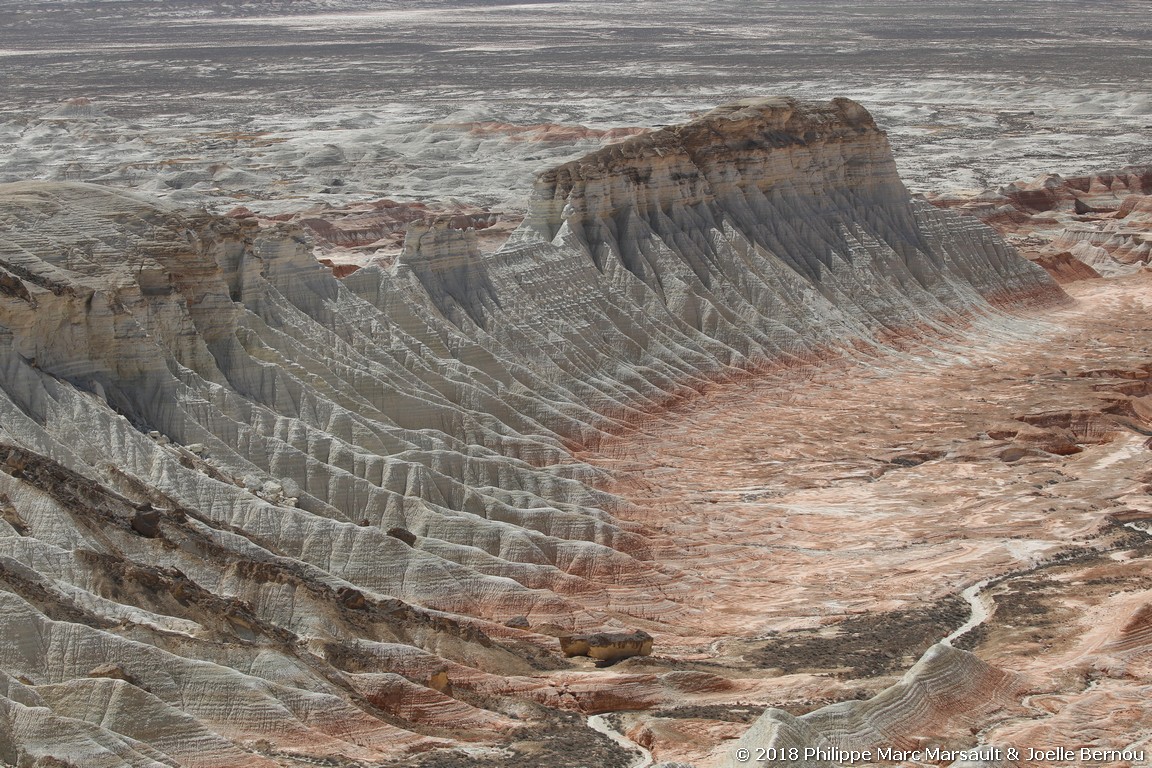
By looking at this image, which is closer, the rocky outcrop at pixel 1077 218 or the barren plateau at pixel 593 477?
the barren plateau at pixel 593 477

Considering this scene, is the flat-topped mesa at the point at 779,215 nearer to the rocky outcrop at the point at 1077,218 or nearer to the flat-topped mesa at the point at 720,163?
the flat-topped mesa at the point at 720,163

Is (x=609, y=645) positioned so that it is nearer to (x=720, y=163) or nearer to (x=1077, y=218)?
(x=720, y=163)

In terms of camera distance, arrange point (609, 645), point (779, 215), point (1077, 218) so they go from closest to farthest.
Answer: point (609, 645) < point (779, 215) < point (1077, 218)

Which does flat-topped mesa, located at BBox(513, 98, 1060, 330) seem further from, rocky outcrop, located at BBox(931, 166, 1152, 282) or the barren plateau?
rocky outcrop, located at BBox(931, 166, 1152, 282)

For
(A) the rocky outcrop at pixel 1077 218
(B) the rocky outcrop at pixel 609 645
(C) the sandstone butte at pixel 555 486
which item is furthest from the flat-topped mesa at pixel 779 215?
(B) the rocky outcrop at pixel 609 645

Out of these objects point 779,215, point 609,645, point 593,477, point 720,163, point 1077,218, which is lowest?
point 1077,218

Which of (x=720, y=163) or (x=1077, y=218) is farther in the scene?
(x=1077, y=218)

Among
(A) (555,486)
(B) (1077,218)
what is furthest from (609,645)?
(B) (1077,218)

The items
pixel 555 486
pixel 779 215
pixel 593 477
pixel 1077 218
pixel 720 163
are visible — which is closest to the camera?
pixel 555 486

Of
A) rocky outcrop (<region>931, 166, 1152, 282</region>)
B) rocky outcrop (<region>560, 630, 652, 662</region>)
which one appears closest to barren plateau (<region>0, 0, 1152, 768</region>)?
rocky outcrop (<region>560, 630, 652, 662</region>)
